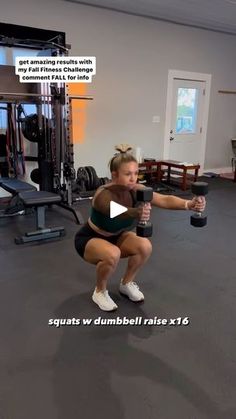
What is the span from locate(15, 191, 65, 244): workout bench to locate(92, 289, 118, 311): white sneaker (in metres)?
1.27

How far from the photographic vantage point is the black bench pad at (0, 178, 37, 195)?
11.6 ft

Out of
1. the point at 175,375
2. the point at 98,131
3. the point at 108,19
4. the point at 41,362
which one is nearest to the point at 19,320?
the point at 41,362

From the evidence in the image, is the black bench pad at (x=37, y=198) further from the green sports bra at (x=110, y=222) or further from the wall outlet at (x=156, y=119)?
the wall outlet at (x=156, y=119)

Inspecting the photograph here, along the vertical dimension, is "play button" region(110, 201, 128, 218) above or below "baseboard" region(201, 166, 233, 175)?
above

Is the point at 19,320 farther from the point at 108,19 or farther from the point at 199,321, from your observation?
the point at 108,19

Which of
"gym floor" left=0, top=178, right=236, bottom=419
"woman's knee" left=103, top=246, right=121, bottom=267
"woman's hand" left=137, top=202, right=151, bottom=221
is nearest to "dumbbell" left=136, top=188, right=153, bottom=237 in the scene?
"woman's hand" left=137, top=202, right=151, bottom=221

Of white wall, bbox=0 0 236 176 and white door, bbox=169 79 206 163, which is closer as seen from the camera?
white wall, bbox=0 0 236 176

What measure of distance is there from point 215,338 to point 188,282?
2.17ft

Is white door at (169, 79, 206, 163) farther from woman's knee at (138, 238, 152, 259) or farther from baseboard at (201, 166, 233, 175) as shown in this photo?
woman's knee at (138, 238, 152, 259)

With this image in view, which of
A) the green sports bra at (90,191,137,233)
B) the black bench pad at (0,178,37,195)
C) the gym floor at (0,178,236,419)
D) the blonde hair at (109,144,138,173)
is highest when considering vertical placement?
the blonde hair at (109,144,138,173)

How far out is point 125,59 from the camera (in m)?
5.52

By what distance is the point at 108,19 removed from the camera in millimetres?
5227

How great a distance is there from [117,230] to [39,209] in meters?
1.49

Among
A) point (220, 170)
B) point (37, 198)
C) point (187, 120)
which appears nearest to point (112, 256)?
point (37, 198)
